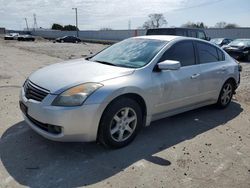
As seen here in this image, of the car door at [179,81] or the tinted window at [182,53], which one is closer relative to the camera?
the car door at [179,81]

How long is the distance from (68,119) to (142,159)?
111 centimetres

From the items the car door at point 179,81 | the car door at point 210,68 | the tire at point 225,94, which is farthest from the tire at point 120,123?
the tire at point 225,94

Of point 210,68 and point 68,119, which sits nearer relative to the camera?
point 68,119

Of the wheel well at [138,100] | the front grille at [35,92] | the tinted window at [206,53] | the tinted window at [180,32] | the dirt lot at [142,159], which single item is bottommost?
the dirt lot at [142,159]

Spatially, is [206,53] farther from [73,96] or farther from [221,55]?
[73,96]

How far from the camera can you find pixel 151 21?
8012 centimetres

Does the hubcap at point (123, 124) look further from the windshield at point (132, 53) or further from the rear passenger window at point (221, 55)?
the rear passenger window at point (221, 55)

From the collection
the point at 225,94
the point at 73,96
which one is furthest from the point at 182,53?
the point at 73,96

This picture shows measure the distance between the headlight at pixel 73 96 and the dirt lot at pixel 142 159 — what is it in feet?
2.42

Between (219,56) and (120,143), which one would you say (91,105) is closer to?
(120,143)

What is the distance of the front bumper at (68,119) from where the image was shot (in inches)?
136

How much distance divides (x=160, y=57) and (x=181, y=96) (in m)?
0.79

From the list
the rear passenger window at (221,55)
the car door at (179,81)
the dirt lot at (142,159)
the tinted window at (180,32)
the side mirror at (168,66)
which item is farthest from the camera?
the tinted window at (180,32)

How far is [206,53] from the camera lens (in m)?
5.54
